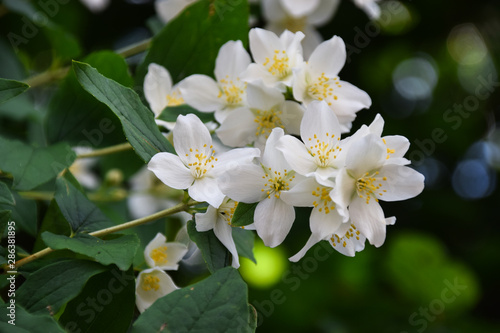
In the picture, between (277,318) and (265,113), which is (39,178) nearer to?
(265,113)

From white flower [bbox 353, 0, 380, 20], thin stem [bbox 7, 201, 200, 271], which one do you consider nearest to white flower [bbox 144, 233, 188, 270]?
thin stem [bbox 7, 201, 200, 271]

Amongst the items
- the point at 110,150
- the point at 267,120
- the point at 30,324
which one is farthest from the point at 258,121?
the point at 30,324

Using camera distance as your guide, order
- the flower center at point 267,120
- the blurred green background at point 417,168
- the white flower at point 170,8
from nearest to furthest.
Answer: the flower center at point 267,120, the white flower at point 170,8, the blurred green background at point 417,168

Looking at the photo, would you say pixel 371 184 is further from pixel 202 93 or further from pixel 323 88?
pixel 202 93

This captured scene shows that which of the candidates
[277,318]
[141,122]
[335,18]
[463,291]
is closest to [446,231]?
[463,291]

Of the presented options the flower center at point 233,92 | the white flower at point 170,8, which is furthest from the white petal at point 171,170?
the white flower at point 170,8

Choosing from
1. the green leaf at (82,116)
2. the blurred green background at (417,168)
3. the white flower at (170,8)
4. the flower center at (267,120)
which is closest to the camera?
the flower center at (267,120)

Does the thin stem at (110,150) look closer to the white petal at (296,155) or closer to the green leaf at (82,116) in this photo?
the green leaf at (82,116)
